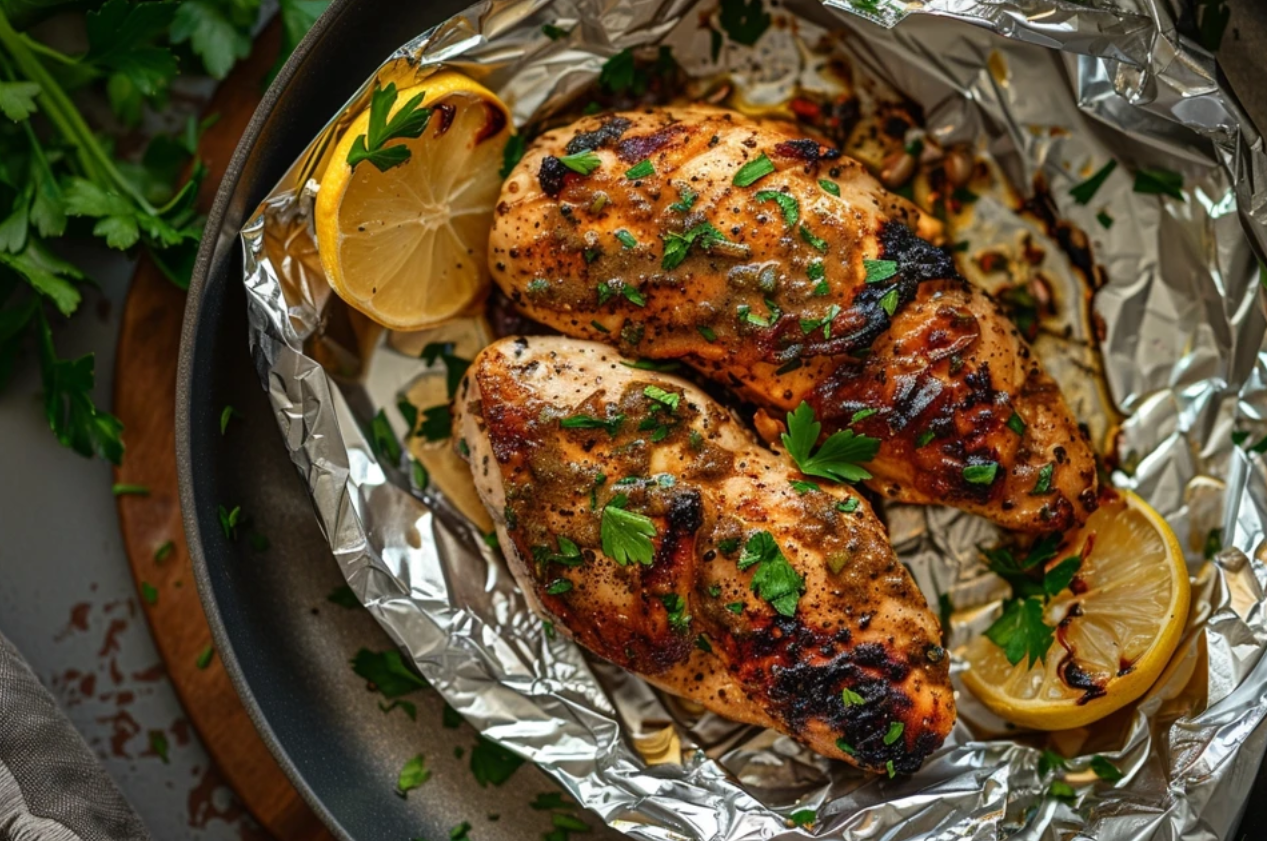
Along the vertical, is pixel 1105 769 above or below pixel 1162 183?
below

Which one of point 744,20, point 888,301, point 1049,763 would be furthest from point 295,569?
point 1049,763

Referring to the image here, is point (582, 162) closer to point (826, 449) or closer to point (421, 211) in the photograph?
point (421, 211)

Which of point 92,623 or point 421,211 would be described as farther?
point 92,623

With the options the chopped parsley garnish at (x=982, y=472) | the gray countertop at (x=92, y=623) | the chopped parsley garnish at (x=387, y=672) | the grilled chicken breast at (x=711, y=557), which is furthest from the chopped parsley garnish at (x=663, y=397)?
the gray countertop at (x=92, y=623)

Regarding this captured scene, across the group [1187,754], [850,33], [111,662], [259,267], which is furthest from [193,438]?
[1187,754]

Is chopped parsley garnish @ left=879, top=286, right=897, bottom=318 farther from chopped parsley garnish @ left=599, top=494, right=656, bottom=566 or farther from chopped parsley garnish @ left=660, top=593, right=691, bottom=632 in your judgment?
chopped parsley garnish @ left=660, top=593, right=691, bottom=632

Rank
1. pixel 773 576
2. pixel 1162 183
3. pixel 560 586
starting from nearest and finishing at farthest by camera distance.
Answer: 1. pixel 773 576
2. pixel 560 586
3. pixel 1162 183

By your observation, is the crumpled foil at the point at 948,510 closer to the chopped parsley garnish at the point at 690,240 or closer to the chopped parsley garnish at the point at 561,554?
the chopped parsley garnish at the point at 561,554

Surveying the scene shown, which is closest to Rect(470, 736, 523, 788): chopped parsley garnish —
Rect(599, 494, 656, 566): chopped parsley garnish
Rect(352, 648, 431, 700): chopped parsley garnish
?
Rect(352, 648, 431, 700): chopped parsley garnish
